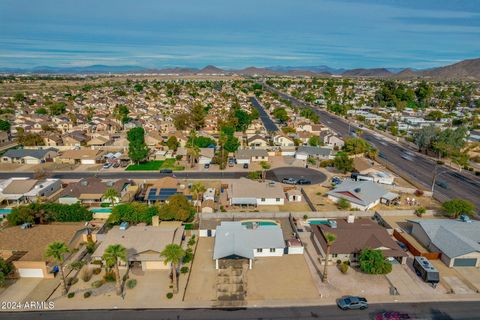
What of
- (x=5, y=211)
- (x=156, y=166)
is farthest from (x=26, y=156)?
(x=5, y=211)

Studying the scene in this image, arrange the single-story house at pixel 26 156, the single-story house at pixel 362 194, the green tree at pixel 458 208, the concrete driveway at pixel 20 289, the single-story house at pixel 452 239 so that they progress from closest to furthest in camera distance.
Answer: the concrete driveway at pixel 20 289, the single-story house at pixel 452 239, the green tree at pixel 458 208, the single-story house at pixel 362 194, the single-story house at pixel 26 156

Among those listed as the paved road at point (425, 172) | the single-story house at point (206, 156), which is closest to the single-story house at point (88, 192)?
the single-story house at point (206, 156)

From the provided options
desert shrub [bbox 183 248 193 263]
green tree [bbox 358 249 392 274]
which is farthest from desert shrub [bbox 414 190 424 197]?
desert shrub [bbox 183 248 193 263]

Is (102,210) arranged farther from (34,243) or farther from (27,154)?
(27,154)

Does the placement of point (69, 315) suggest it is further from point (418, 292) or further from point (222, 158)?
point (222, 158)

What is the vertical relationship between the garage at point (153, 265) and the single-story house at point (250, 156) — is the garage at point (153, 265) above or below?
below

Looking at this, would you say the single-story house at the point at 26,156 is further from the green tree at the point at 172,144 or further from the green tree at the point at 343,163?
the green tree at the point at 343,163
